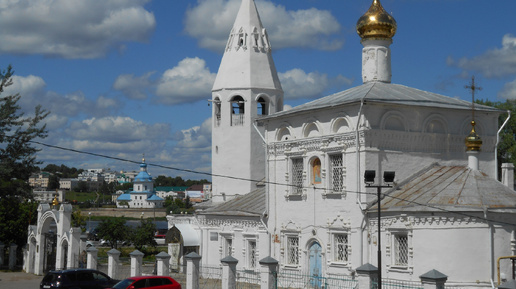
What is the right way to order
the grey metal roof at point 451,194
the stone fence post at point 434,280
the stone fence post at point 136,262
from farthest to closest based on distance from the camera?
the stone fence post at point 136,262
the grey metal roof at point 451,194
the stone fence post at point 434,280

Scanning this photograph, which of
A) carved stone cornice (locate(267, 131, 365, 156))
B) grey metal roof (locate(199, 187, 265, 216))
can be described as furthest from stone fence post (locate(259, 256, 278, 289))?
grey metal roof (locate(199, 187, 265, 216))

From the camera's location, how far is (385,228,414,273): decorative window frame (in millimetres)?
18688

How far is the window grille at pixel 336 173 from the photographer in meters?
21.1

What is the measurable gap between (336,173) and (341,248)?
221cm

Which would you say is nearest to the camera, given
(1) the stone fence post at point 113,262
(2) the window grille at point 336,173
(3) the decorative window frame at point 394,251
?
(3) the decorative window frame at point 394,251

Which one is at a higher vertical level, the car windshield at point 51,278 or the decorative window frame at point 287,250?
the decorative window frame at point 287,250

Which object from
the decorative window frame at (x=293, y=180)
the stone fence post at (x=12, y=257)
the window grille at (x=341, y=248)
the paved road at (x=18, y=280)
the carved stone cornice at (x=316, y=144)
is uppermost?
the carved stone cornice at (x=316, y=144)

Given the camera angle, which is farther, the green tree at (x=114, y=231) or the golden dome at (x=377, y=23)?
the green tree at (x=114, y=231)

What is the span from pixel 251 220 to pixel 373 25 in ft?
25.6

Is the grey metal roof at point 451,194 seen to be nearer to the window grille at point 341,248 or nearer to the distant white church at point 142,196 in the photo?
the window grille at point 341,248

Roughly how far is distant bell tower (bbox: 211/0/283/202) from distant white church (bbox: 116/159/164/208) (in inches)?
3941

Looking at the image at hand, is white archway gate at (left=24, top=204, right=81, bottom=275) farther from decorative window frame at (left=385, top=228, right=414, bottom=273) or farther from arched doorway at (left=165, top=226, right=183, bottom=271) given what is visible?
decorative window frame at (left=385, top=228, right=414, bottom=273)

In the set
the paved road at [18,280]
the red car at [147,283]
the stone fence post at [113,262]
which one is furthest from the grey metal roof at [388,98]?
the paved road at [18,280]

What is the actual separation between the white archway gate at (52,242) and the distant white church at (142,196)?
9874 cm
